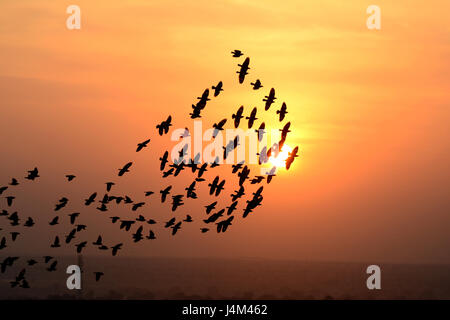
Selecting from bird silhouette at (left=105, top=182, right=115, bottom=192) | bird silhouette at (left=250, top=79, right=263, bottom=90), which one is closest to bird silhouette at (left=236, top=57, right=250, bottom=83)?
bird silhouette at (left=250, top=79, right=263, bottom=90)

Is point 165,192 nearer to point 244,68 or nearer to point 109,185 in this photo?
point 109,185

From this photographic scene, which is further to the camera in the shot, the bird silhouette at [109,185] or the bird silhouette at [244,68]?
the bird silhouette at [109,185]

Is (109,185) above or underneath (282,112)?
underneath

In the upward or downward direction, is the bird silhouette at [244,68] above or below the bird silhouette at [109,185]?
above

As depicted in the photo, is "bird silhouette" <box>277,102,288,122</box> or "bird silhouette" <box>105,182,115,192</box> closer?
"bird silhouette" <box>277,102,288,122</box>

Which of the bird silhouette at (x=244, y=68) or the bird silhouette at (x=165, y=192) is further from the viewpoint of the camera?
the bird silhouette at (x=165, y=192)

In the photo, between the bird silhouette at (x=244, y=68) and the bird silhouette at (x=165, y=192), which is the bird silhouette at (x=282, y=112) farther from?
the bird silhouette at (x=165, y=192)

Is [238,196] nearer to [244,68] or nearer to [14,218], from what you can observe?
[244,68]

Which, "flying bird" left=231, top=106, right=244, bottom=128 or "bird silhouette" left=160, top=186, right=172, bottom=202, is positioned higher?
"flying bird" left=231, top=106, right=244, bottom=128

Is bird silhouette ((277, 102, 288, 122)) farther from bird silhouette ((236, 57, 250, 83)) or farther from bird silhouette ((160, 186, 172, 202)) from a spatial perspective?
bird silhouette ((160, 186, 172, 202))

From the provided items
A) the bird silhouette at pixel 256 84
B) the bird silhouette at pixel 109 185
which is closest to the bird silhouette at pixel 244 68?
the bird silhouette at pixel 256 84

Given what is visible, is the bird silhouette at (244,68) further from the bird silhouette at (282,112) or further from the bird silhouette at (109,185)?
the bird silhouette at (109,185)

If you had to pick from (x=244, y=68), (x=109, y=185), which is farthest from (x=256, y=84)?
(x=109, y=185)

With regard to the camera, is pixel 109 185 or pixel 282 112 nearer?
pixel 282 112
